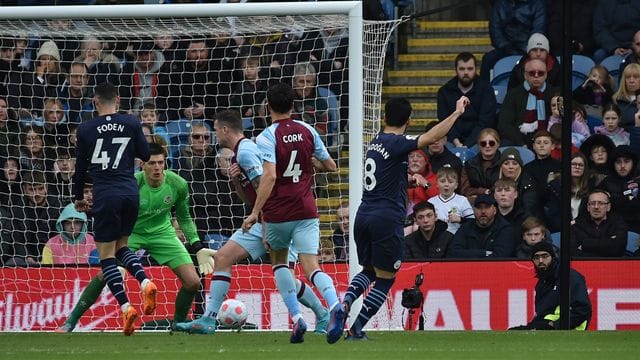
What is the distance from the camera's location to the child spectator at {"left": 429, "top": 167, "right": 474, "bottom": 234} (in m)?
13.8

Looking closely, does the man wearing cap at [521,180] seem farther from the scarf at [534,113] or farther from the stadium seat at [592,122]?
the stadium seat at [592,122]

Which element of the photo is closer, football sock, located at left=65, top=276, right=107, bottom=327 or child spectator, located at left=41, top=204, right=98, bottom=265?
football sock, located at left=65, top=276, right=107, bottom=327

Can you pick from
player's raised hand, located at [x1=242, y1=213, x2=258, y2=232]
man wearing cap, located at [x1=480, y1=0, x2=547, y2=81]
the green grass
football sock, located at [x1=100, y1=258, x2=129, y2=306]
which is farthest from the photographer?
man wearing cap, located at [x1=480, y1=0, x2=547, y2=81]

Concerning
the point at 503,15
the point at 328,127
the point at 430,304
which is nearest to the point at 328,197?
the point at 328,127

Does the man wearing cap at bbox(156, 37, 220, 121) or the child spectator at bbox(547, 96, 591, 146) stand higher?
the man wearing cap at bbox(156, 37, 220, 121)

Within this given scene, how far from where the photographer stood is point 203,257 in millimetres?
12484

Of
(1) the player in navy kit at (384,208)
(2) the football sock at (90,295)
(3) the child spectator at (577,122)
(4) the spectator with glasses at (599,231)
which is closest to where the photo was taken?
(1) the player in navy kit at (384,208)

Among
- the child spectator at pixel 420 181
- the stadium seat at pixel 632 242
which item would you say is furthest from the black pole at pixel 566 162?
the child spectator at pixel 420 181

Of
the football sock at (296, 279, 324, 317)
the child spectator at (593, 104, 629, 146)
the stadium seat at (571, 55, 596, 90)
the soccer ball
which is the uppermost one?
the stadium seat at (571, 55, 596, 90)

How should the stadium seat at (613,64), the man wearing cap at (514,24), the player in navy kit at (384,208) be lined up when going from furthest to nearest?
the man wearing cap at (514,24) → the stadium seat at (613,64) → the player in navy kit at (384,208)

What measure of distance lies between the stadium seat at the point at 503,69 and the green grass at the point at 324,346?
4239mm

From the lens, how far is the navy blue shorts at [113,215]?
10.9 meters

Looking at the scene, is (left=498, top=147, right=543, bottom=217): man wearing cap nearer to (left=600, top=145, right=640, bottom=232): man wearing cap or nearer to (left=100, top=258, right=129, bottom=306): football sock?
(left=600, top=145, right=640, bottom=232): man wearing cap

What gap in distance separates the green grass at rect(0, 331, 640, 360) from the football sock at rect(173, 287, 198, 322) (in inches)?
25.3
